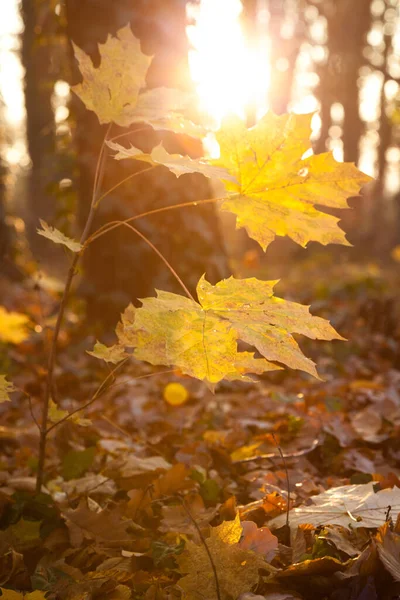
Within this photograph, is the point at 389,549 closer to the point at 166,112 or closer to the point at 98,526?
the point at 98,526

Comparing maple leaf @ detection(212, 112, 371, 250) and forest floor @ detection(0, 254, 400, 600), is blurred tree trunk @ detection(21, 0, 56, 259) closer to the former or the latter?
forest floor @ detection(0, 254, 400, 600)

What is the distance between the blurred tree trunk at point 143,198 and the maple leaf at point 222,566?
7.82ft

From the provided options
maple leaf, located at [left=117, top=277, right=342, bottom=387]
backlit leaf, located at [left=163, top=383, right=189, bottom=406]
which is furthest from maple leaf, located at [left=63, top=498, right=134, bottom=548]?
backlit leaf, located at [left=163, top=383, right=189, bottom=406]

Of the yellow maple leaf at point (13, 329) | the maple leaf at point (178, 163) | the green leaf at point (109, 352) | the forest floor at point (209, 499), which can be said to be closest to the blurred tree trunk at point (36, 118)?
the yellow maple leaf at point (13, 329)

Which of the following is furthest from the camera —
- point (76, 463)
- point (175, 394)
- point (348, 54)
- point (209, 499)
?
point (348, 54)

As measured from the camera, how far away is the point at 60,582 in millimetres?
1189

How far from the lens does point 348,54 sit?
12539mm

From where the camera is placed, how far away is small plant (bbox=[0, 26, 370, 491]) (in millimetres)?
1065

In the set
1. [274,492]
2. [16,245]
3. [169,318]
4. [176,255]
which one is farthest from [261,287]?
[16,245]

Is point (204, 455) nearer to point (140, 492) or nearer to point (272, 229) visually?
point (140, 492)

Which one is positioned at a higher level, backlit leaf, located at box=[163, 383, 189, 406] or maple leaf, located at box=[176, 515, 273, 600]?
maple leaf, located at box=[176, 515, 273, 600]

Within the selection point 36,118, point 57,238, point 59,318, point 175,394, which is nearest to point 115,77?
point 57,238

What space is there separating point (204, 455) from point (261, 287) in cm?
89

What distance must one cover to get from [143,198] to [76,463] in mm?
2068
